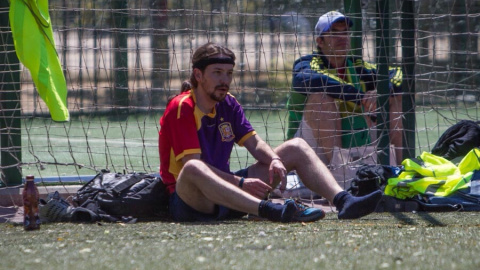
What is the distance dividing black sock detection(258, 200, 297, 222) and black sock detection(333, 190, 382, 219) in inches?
15.8

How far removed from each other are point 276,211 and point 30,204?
147 cm

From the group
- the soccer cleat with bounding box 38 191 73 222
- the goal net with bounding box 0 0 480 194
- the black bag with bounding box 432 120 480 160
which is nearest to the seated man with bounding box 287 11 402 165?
the goal net with bounding box 0 0 480 194

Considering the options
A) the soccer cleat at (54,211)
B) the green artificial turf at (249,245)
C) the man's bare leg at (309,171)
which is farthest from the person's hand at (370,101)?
the soccer cleat at (54,211)

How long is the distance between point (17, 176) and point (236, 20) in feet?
9.32

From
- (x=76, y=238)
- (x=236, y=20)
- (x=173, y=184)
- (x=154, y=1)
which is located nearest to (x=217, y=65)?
(x=173, y=184)

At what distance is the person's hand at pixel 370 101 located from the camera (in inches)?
280

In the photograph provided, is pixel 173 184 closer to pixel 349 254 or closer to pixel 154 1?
pixel 349 254

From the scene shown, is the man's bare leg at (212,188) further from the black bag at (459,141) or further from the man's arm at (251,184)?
the black bag at (459,141)

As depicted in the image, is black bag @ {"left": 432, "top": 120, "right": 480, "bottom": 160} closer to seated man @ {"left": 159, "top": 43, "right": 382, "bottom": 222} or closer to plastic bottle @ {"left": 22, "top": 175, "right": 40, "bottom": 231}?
seated man @ {"left": 159, "top": 43, "right": 382, "bottom": 222}

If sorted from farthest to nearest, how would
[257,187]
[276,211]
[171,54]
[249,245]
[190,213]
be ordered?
[171,54]
[190,213]
[257,187]
[276,211]
[249,245]

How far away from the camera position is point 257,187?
5.49 m

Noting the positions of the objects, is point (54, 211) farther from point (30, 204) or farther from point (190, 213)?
point (190, 213)

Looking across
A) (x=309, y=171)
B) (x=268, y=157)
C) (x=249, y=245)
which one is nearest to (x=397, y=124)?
(x=309, y=171)

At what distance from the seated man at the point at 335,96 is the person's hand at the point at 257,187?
158 cm
